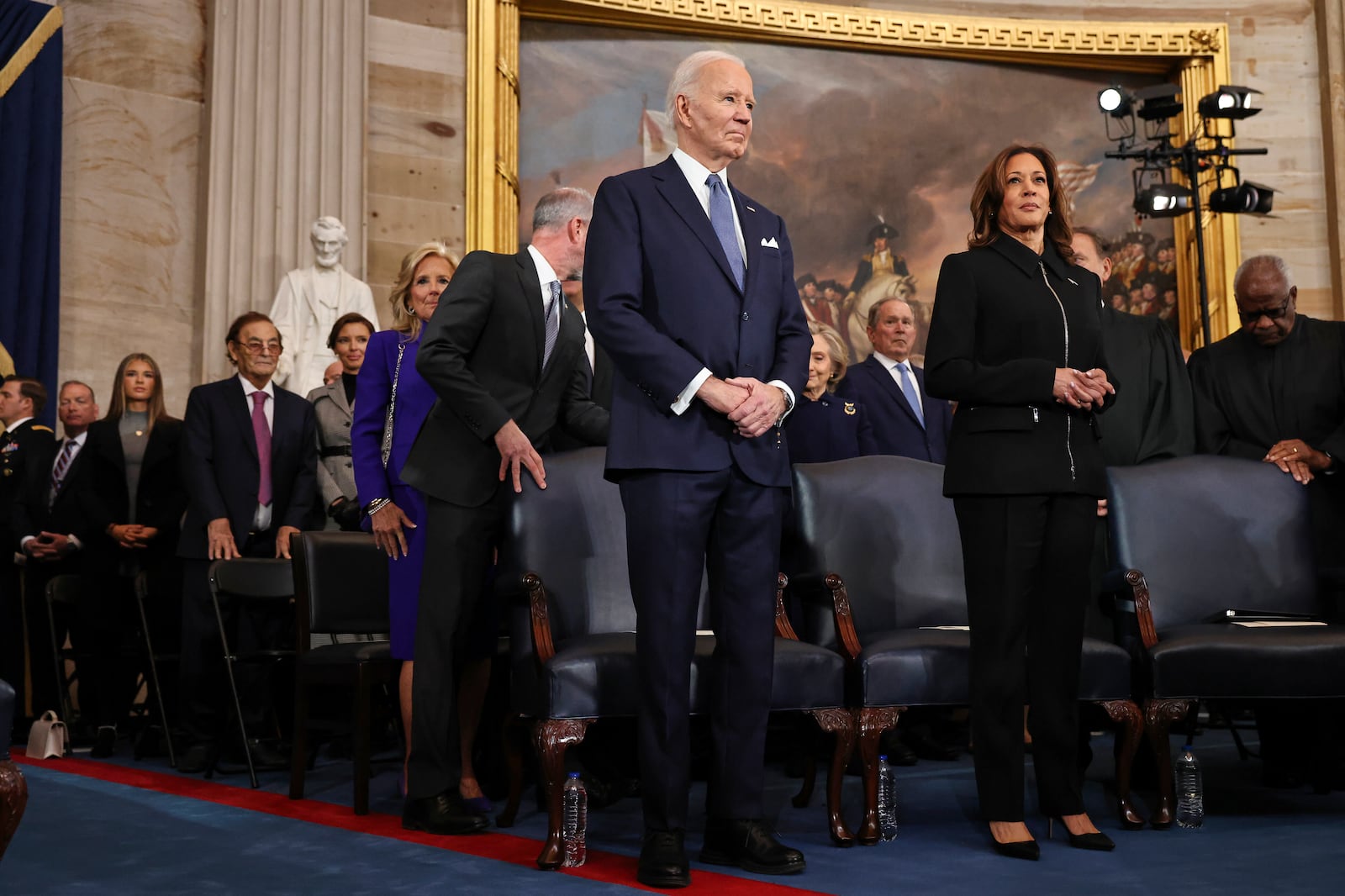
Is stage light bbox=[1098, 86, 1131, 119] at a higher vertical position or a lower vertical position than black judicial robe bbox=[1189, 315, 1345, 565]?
higher

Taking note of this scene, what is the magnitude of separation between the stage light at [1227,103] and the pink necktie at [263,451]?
20.5ft

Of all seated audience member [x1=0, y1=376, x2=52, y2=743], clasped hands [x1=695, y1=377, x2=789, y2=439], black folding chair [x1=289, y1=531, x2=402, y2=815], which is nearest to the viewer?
clasped hands [x1=695, y1=377, x2=789, y2=439]

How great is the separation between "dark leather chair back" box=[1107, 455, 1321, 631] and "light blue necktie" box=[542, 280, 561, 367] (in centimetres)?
170

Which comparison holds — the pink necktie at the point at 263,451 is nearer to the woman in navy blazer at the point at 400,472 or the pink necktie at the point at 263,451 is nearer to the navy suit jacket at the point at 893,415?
the woman in navy blazer at the point at 400,472

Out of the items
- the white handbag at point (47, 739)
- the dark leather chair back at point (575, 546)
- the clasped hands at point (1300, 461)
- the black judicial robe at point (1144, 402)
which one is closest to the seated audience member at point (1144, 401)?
the black judicial robe at point (1144, 402)

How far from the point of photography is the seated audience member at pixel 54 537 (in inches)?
233

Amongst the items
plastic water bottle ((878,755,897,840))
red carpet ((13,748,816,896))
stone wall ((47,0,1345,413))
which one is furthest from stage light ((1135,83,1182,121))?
red carpet ((13,748,816,896))

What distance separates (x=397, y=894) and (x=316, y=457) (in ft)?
10.3

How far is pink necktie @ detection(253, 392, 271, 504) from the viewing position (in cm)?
528

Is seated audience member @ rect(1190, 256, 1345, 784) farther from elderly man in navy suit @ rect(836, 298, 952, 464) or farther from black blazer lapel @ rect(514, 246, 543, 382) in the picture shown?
black blazer lapel @ rect(514, 246, 543, 382)

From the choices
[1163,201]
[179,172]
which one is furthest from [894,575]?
[179,172]

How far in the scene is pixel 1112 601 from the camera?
3.74 metres

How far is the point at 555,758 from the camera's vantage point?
305 centimetres

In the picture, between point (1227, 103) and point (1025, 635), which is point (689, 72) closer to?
point (1025, 635)
